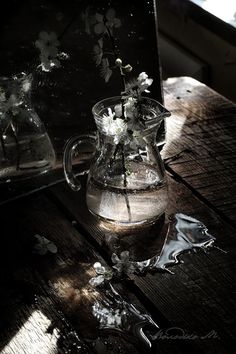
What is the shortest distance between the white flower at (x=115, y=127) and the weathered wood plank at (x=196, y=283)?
154 mm

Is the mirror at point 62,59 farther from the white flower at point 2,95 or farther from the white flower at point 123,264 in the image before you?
the white flower at point 123,264

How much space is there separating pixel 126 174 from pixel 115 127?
90mm

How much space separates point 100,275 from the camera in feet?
2.76

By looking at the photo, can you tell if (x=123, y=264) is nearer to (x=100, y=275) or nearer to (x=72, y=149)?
(x=100, y=275)

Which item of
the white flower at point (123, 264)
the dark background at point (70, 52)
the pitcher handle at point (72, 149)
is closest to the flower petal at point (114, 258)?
the white flower at point (123, 264)

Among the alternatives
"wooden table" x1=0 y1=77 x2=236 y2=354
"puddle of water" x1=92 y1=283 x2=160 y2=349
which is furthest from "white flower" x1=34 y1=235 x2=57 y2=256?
"puddle of water" x1=92 y1=283 x2=160 y2=349

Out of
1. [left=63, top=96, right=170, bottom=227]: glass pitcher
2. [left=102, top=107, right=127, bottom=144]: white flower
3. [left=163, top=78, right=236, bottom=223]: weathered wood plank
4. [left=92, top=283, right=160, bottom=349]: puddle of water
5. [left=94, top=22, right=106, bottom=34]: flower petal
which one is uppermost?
[left=94, top=22, right=106, bottom=34]: flower petal

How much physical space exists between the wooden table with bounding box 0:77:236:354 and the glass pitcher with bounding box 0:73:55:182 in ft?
0.16

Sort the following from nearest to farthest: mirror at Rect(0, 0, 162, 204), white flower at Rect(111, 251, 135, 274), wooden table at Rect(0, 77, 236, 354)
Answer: wooden table at Rect(0, 77, 236, 354)
white flower at Rect(111, 251, 135, 274)
mirror at Rect(0, 0, 162, 204)

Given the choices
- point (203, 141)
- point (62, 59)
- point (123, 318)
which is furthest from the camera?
point (203, 141)

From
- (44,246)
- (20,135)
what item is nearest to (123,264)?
(44,246)

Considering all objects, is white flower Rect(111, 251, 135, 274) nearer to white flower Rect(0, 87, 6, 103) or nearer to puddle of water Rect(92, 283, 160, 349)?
puddle of water Rect(92, 283, 160, 349)

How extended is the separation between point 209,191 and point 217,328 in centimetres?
31

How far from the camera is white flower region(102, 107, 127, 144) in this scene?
2.79 feet
